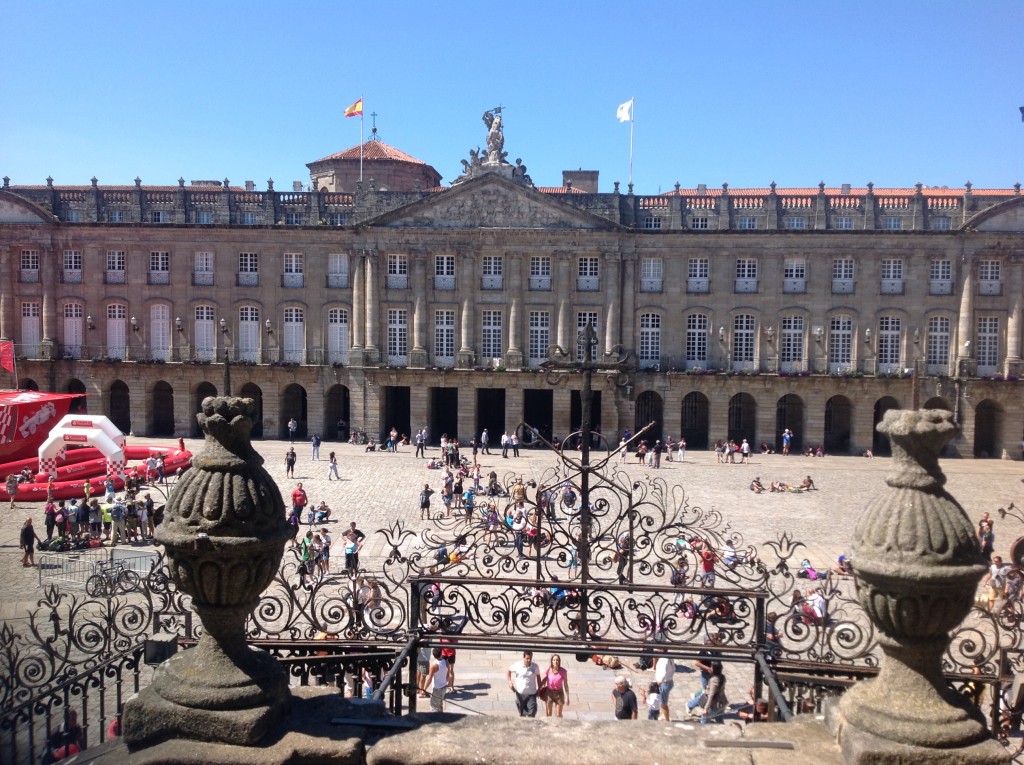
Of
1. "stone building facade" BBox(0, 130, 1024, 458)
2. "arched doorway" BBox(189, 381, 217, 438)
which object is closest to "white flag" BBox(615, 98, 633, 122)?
"stone building facade" BBox(0, 130, 1024, 458)

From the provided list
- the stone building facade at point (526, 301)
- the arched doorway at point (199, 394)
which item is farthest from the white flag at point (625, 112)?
the arched doorway at point (199, 394)

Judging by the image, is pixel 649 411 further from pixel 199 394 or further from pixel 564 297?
pixel 199 394

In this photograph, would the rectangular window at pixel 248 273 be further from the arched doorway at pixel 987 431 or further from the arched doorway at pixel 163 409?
the arched doorway at pixel 987 431

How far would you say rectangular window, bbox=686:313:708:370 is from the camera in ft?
135

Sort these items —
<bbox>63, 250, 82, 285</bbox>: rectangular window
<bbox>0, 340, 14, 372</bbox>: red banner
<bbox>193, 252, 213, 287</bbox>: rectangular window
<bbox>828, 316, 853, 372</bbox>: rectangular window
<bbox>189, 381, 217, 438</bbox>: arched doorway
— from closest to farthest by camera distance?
<bbox>0, 340, 14, 372</bbox>: red banner < <bbox>828, 316, 853, 372</bbox>: rectangular window < <bbox>193, 252, 213, 287</bbox>: rectangular window < <bbox>63, 250, 82, 285</bbox>: rectangular window < <bbox>189, 381, 217, 438</bbox>: arched doorway

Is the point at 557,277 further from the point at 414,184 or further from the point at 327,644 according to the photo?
the point at 327,644

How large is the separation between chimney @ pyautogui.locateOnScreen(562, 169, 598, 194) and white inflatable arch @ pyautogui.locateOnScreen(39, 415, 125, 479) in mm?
28504

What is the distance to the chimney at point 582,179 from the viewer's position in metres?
46.6

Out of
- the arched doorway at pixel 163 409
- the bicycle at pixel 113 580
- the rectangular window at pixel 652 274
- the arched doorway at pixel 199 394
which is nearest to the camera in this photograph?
the bicycle at pixel 113 580

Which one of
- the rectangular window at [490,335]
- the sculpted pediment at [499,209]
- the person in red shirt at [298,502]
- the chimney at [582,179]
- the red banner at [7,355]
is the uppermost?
the chimney at [582,179]

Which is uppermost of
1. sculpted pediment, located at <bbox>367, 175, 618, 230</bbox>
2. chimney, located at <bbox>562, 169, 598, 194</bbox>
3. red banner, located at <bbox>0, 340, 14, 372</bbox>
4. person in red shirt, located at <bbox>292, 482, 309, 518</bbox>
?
chimney, located at <bbox>562, 169, 598, 194</bbox>

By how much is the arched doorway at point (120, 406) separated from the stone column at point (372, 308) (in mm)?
14192

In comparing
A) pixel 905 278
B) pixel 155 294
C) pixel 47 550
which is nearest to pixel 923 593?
pixel 47 550

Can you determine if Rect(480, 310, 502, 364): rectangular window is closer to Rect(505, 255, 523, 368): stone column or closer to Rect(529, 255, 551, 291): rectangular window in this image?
Rect(505, 255, 523, 368): stone column
